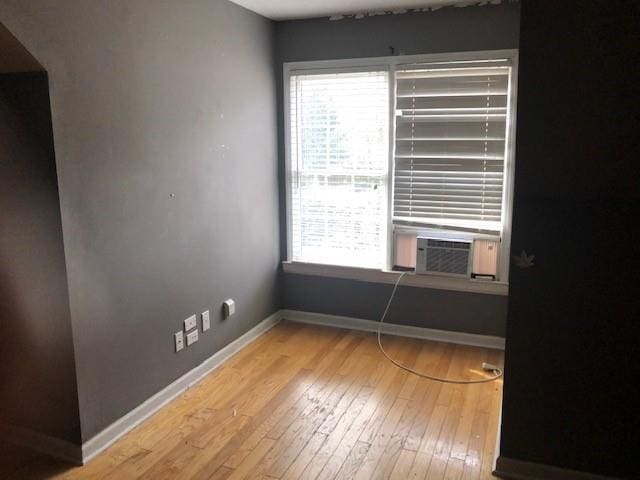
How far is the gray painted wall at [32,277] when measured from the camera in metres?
2.28

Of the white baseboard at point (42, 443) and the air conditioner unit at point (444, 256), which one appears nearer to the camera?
the white baseboard at point (42, 443)

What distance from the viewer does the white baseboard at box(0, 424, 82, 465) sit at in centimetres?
254

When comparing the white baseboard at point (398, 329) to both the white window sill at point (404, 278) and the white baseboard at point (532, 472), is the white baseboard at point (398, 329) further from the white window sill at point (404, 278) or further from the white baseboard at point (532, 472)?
the white baseboard at point (532, 472)

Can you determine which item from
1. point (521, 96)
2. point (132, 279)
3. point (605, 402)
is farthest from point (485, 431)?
point (132, 279)

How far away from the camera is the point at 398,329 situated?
4.12 m

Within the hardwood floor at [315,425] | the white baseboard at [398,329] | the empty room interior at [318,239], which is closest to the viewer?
the empty room interior at [318,239]

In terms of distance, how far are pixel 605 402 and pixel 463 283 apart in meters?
1.67

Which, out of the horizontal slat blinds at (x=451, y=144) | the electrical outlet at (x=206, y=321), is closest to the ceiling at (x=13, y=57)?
the electrical outlet at (x=206, y=321)

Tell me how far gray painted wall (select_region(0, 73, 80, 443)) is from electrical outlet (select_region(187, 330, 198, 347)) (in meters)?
0.85

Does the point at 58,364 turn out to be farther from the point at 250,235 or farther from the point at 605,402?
the point at 605,402

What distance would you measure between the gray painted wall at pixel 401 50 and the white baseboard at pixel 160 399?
61 cm

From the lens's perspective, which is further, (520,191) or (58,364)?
(58,364)

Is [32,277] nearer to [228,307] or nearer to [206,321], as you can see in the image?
[206,321]

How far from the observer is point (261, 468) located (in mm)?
2510
